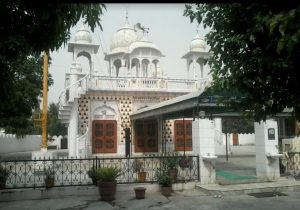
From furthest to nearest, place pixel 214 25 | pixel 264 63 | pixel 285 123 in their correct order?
pixel 285 123, pixel 214 25, pixel 264 63

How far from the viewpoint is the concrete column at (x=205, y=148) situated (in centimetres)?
1148

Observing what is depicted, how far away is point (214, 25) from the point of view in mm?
5656

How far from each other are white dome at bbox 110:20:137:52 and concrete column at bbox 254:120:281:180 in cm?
1743

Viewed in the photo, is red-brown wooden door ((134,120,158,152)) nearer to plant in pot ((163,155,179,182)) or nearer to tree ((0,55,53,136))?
tree ((0,55,53,136))

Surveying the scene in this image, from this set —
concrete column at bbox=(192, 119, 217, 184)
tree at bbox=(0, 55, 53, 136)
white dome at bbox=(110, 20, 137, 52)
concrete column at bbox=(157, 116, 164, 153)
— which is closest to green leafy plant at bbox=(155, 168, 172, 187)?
concrete column at bbox=(192, 119, 217, 184)

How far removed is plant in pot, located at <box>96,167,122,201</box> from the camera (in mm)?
9883

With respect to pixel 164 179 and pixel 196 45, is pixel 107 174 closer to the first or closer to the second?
pixel 164 179

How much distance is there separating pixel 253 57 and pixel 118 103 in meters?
19.5

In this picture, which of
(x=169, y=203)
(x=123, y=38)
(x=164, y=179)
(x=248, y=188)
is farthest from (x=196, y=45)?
(x=169, y=203)

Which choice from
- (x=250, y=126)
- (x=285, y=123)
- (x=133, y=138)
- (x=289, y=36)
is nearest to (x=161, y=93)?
(x=133, y=138)

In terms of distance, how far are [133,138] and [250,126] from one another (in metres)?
26.9

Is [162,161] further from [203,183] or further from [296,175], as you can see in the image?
[296,175]

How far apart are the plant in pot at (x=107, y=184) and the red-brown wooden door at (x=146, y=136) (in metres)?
14.0

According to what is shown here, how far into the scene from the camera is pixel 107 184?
32.5 ft
